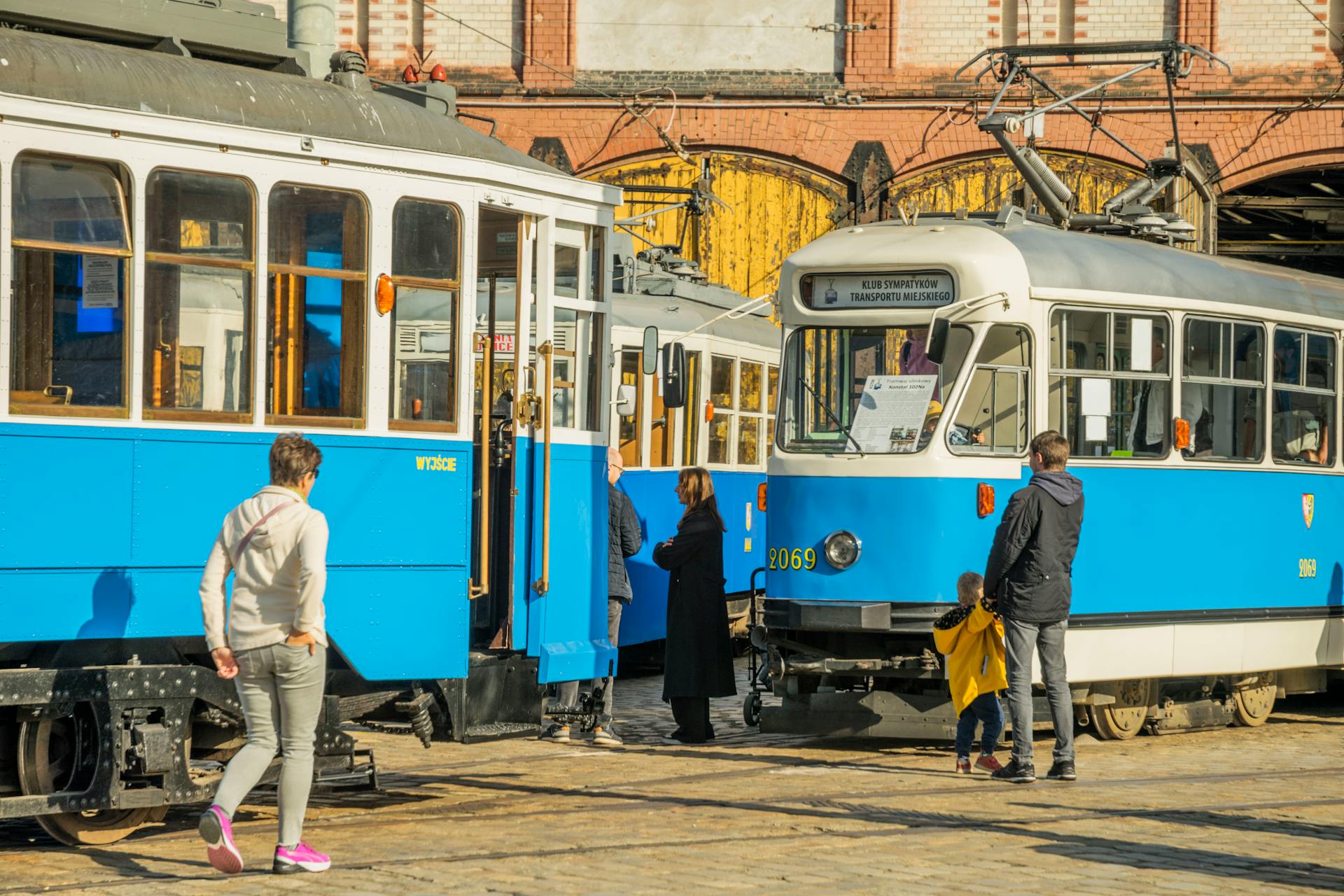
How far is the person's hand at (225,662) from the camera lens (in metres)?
7.25

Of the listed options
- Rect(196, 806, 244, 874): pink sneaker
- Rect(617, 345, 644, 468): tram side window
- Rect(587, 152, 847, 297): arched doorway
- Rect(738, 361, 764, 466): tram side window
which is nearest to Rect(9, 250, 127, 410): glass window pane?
Rect(196, 806, 244, 874): pink sneaker

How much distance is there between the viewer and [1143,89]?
2519cm

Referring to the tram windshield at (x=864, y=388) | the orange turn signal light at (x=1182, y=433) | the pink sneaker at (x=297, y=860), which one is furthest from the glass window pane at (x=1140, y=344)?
the pink sneaker at (x=297, y=860)

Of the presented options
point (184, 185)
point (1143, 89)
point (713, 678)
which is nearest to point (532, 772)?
point (713, 678)

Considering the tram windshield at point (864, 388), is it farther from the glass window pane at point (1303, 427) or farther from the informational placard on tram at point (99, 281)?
the informational placard on tram at point (99, 281)

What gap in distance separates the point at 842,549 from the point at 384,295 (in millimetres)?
3990

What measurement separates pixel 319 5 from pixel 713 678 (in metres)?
4.62

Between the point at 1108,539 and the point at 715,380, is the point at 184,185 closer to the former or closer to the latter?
the point at 1108,539

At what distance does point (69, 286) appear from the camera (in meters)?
8.02

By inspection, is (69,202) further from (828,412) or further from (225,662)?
(828,412)

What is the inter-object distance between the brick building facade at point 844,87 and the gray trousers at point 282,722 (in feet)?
59.8

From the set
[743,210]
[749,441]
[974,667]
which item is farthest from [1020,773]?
[743,210]

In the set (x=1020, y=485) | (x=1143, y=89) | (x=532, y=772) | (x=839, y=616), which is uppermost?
(x=1143, y=89)

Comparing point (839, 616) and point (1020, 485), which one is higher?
point (1020, 485)
